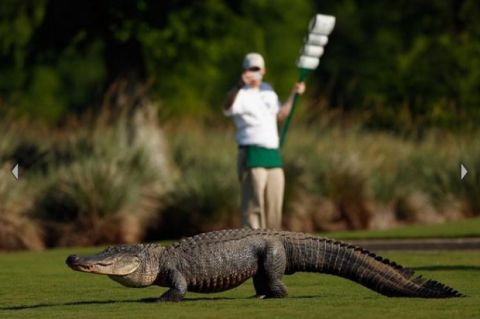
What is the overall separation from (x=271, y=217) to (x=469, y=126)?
16800 mm

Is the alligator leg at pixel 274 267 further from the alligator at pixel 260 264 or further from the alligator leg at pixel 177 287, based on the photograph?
the alligator leg at pixel 177 287

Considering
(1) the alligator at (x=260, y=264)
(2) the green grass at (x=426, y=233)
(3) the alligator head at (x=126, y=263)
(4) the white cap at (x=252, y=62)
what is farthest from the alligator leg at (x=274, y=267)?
(2) the green grass at (x=426, y=233)

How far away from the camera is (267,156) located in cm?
1670

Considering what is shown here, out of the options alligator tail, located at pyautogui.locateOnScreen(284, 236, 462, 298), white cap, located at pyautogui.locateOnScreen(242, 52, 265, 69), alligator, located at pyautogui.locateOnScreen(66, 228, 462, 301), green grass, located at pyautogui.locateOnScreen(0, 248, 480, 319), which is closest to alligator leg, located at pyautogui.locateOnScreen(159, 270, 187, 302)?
alligator, located at pyautogui.locateOnScreen(66, 228, 462, 301)

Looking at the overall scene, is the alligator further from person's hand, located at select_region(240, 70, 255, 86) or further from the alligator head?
person's hand, located at select_region(240, 70, 255, 86)

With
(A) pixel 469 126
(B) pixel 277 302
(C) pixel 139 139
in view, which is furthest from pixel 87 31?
(B) pixel 277 302

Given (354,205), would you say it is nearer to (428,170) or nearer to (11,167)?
(428,170)

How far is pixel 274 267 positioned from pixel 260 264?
0.42 feet

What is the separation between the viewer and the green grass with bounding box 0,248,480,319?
33.7 ft

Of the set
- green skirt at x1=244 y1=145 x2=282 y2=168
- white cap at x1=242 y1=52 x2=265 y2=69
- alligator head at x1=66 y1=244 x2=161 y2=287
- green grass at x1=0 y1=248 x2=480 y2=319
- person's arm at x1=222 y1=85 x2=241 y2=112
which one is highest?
white cap at x1=242 y1=52 x2=265 y2=69

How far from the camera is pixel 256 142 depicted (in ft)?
54.5

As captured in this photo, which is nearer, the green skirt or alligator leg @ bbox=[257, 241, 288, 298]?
alligator leg @ bbox=[257, 241, 288, 298]

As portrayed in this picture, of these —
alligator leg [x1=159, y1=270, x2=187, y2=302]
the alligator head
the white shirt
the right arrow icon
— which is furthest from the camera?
the right arrow icon

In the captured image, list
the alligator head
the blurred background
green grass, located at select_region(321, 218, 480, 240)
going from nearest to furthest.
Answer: the alligator head < green grass, located at select_region(321, 218, 480, 240) < the blurred background
